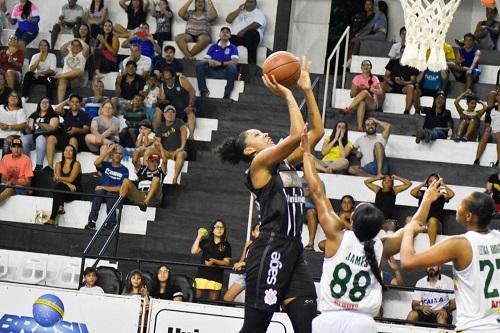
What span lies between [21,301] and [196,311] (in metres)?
1.88

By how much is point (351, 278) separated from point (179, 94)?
10996mm

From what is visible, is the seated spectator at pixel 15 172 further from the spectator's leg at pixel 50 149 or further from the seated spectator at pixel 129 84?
the seated spectator at pixel 129 84

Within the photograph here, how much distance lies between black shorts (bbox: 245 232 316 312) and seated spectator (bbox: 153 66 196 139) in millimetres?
10029

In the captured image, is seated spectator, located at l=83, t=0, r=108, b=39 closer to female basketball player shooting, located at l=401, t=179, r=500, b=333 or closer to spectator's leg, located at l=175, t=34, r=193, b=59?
spectator's leg, located at l=175, t=34, r=193, b=59

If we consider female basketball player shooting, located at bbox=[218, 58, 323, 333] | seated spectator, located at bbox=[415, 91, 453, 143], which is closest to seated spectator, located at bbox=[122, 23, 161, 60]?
seated spectator, located at bbox=[415, 91, 453, 143]

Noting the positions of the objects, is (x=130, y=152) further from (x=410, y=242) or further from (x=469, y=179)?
(x=410, y=242)

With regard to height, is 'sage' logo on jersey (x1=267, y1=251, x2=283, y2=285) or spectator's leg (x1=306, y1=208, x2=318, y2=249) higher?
spectator's leg (x1=306, y1=208, x2=318, y2=249)

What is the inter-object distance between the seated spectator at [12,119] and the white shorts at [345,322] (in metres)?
11.2

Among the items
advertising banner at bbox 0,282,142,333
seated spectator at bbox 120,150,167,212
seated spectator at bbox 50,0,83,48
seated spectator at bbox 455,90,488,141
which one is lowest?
advertising banner at bbox 0,282,142,333

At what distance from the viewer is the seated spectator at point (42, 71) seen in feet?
62.0

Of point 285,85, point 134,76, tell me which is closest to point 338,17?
point 134,76

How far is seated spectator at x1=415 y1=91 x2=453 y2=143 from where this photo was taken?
16953 millimetres

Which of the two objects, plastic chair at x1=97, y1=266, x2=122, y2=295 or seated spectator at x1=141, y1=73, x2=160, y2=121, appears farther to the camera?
seated spectator at x1=141, y1=73, x2=160, y2=121

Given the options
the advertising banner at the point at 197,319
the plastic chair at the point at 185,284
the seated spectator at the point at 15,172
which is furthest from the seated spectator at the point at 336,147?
the advertising banner at the point at 197,319
